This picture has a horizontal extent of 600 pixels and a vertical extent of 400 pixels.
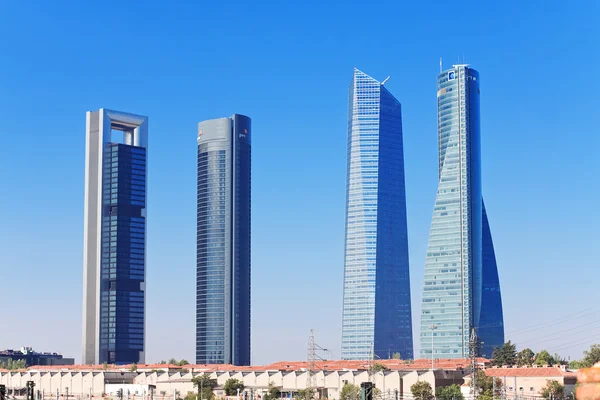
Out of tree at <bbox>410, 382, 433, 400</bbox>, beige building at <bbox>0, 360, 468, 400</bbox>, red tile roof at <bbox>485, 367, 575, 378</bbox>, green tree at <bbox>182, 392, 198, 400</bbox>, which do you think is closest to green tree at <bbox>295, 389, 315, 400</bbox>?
beige building at <bbox>0, 360, 468, 400</bbox>

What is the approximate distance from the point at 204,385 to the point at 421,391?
45728mm

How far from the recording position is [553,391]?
5000 inches

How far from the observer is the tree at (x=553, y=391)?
415 feet

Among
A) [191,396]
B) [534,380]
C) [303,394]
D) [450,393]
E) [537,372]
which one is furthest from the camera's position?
[191,396]

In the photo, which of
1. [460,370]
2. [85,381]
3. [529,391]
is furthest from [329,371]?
[85,381]

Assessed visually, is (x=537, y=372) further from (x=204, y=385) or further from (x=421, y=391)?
(x=204, y=385)

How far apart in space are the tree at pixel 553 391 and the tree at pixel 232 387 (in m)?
57.8

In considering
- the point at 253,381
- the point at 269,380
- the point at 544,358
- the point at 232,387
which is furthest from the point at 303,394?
the point at 544,358

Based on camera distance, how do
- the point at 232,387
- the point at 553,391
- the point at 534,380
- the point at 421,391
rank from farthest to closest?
the point at 232,387 < the point at 421,391 < the point at 534,380 < the point at 553,391

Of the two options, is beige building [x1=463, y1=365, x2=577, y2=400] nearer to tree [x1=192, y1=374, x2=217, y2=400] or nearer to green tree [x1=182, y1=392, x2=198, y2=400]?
tree [x1=192, y1=374, x2=217, y2=400]

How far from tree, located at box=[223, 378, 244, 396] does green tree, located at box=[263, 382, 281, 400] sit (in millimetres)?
5807

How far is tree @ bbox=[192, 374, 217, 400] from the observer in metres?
165

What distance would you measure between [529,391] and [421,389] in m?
15.8

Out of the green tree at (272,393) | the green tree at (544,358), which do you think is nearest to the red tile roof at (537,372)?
the green tree at (544,358)
